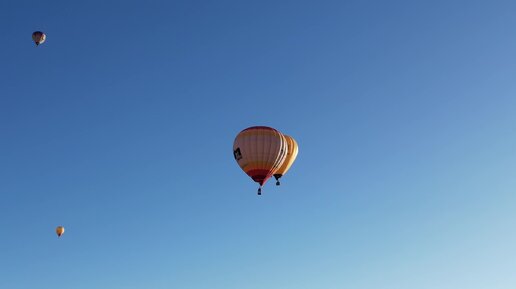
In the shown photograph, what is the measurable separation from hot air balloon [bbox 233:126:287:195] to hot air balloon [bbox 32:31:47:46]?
127ft

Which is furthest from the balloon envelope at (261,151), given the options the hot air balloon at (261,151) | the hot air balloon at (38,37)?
the hot air balloon at (38,37)

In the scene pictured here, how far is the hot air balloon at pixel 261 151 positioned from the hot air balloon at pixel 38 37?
38.8 meters

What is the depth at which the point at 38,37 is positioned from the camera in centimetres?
9238

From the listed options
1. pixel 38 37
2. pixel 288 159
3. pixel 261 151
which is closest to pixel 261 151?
pixel 261 151

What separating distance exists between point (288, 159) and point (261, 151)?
13.1ft

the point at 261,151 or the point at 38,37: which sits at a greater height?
the point at 38,37

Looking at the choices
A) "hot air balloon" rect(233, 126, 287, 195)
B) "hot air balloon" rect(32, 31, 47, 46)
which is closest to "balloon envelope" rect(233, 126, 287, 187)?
"hot air balloon" rect(233, 126, 287, 195)

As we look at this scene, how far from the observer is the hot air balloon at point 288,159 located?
6875 centimetres

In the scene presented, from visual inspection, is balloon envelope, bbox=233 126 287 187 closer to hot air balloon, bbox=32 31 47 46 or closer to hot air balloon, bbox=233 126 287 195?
hot air balloon, bbox=233 126 287 195

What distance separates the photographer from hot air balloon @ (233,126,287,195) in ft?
218

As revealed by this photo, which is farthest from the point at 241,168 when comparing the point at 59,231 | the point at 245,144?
the point at 59,231

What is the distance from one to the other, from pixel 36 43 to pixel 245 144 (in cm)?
3952

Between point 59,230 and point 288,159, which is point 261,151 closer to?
point 288,159

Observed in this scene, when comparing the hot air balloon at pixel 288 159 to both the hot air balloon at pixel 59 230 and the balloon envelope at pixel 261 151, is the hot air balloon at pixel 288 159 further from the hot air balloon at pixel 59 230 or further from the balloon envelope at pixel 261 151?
the hot air balloon at pixel 59 230
